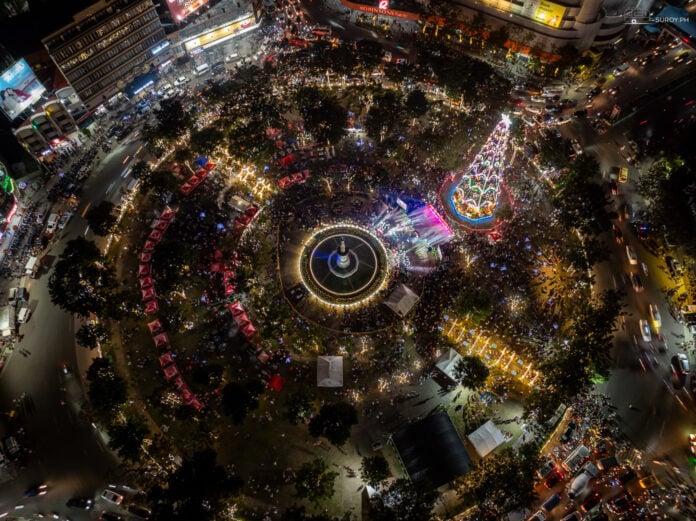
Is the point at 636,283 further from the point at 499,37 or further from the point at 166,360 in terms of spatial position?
the point at 166,360

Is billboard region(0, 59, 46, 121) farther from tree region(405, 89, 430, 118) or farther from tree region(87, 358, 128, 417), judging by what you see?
tree region(405, 89, 430, 118)

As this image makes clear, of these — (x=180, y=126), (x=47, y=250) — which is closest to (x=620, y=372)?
(x=180, y=126)

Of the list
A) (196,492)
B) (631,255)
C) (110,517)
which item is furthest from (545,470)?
(110,517)

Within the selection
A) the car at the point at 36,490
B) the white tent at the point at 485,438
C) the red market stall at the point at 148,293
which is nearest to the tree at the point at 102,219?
the red market stall at the point at 148,293

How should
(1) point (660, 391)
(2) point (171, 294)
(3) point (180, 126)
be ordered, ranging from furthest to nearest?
(3) point (180, 126), (2) point (171, 294), (1) point (660, 391)

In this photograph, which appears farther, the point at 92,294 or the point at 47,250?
the point at 47,250

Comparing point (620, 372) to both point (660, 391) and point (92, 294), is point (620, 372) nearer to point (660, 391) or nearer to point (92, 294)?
point (660, 391)

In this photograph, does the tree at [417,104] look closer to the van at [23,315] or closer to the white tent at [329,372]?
the white tent at [329,372]
